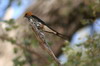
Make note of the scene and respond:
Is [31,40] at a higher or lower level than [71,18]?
higher

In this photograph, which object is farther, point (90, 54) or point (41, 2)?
point (41, 2)

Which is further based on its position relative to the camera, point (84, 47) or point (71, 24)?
point (71, 24)

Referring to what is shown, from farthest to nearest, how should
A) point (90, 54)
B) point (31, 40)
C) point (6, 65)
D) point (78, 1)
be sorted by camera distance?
point (78, 1), point (6, 65), point (31, 40), point (90, 54)

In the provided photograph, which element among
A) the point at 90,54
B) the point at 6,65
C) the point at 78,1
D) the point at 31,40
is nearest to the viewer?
the point at 90,54

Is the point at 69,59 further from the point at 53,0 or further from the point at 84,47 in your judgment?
the point at 53,0

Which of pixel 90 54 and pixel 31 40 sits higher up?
pixel 31 40

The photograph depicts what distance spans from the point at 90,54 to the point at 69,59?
0.37ft

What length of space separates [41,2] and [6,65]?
2.75ft

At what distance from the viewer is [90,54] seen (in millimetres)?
1680

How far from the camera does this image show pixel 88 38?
1700 mm

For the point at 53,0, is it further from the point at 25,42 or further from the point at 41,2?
the point at 25,42

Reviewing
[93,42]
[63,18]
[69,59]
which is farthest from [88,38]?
[63,18]

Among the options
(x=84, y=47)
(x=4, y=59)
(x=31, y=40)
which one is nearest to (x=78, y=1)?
(x=4, y=59)

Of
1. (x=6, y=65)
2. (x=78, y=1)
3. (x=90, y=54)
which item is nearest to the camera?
(x=90, y=54)
